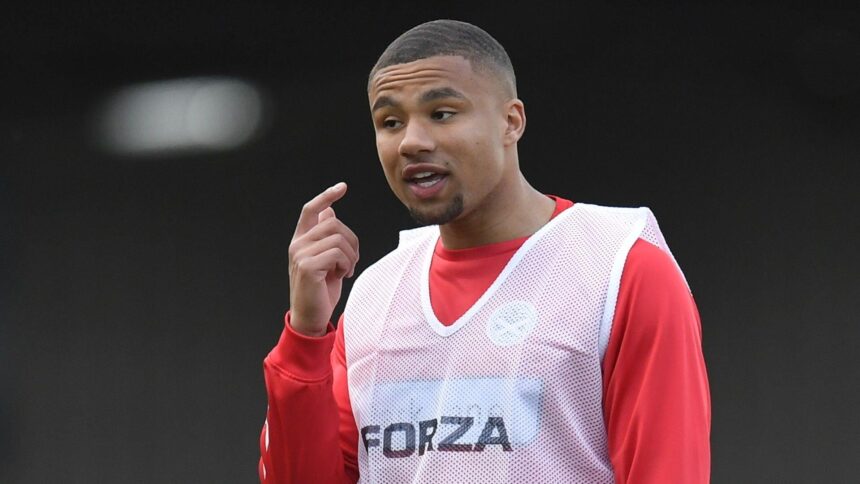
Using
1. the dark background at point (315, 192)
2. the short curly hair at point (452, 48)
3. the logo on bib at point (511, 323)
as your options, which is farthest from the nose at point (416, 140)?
the dark background at point (315, 192)

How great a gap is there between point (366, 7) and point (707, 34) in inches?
36.6

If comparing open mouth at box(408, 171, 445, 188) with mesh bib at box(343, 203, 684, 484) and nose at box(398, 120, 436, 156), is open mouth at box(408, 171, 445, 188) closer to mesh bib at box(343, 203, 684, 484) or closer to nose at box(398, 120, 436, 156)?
nose at box(398, 120, 436, 156)

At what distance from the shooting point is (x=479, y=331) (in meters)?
1.84

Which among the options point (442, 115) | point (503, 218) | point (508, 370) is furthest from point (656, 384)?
point (442, 115)

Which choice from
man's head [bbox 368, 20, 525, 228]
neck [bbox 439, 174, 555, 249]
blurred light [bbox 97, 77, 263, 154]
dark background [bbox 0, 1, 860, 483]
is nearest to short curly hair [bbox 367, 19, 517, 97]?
man's head [bbox 368, 20, 525, 228]

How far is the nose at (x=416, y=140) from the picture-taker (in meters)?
1.81

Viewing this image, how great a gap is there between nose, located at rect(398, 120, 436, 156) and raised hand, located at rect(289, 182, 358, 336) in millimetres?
115

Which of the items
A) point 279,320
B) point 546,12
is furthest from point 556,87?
point 279,320

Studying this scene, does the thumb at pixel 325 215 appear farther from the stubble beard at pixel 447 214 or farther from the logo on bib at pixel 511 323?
the logo on bib at pixel 511 323

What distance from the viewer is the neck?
74.9 inches

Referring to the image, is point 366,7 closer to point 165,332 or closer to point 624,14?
point 624,14

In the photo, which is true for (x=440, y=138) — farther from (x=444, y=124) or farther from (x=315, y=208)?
(x=315, y=208)

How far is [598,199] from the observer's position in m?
3.66

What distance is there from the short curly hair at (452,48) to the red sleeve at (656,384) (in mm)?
358
